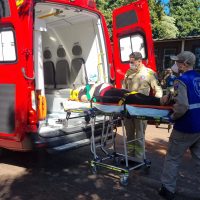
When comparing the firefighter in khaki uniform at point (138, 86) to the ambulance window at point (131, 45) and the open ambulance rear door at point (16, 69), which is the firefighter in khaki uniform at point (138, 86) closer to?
the ambulance window at point (131, 45)

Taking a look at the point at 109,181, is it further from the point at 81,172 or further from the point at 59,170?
the point at 59,170

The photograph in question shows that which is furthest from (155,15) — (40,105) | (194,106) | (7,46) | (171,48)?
(194,106)

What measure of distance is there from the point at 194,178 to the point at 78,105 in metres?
1.96

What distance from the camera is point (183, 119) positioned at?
3.76m

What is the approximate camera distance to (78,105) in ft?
17.1

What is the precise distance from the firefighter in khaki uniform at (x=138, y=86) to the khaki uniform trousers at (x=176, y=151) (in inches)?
39.8

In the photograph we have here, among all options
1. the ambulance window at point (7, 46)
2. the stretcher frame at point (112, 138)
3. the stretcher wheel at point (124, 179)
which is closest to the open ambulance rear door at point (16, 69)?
the ambulance window at point (7, 46)

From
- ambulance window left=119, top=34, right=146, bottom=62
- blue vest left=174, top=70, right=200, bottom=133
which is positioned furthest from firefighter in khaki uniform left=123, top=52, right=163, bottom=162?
blue vest left=174, top=70, right=200, bottom=133

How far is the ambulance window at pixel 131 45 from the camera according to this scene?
561 centimetres

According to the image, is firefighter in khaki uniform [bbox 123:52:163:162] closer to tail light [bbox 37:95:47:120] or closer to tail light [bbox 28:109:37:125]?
tail light [bbox 37:95:47:120]

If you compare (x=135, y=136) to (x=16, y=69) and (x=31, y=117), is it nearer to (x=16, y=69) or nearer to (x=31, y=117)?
(x=31, y=117)

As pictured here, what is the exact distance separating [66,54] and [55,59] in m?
0.41

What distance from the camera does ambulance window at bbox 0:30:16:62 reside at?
443cm

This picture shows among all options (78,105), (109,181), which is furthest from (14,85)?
(109,181)
